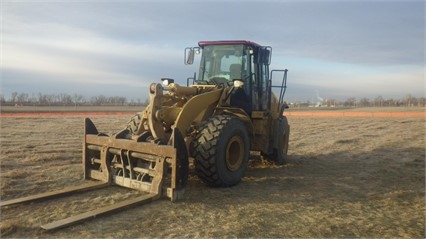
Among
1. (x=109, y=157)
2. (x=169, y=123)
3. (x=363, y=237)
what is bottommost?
(x=363, y=237)

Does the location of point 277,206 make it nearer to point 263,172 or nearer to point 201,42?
point 263,172

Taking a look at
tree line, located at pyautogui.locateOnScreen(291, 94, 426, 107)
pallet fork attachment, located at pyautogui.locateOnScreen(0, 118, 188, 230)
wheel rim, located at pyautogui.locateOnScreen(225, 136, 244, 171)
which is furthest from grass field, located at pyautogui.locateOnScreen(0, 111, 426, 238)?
tree line, located at pyautogui.locateOnScreen(291, 94, 426, 107)

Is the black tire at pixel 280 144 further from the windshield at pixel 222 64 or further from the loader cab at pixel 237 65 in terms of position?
the windshield at pixel 222 64

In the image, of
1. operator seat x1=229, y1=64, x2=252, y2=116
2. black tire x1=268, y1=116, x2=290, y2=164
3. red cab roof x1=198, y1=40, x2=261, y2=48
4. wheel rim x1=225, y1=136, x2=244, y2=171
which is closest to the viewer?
wheel rim x1=225, y1=136, x2=244, y2=171

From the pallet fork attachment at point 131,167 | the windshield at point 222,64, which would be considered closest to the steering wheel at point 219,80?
the windshield at point 222,64

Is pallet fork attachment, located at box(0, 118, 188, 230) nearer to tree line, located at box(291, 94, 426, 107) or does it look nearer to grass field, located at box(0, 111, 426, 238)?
grass field, located at box(0, 111, 426, 238)

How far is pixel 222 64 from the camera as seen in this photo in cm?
905

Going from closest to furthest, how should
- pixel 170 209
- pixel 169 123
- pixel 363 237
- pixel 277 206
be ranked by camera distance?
pixel 363 237 < pixel 170 209 < pixel 277 206 < pixel 169 123

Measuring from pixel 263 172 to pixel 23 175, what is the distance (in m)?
5.13

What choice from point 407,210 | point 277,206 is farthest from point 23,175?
point 407,210

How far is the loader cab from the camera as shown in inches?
347

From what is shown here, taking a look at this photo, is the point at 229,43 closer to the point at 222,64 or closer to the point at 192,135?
the point at 222,64

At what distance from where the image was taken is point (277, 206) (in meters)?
6.39

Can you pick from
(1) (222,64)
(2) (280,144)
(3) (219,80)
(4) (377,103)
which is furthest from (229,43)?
(4) (377,103)
